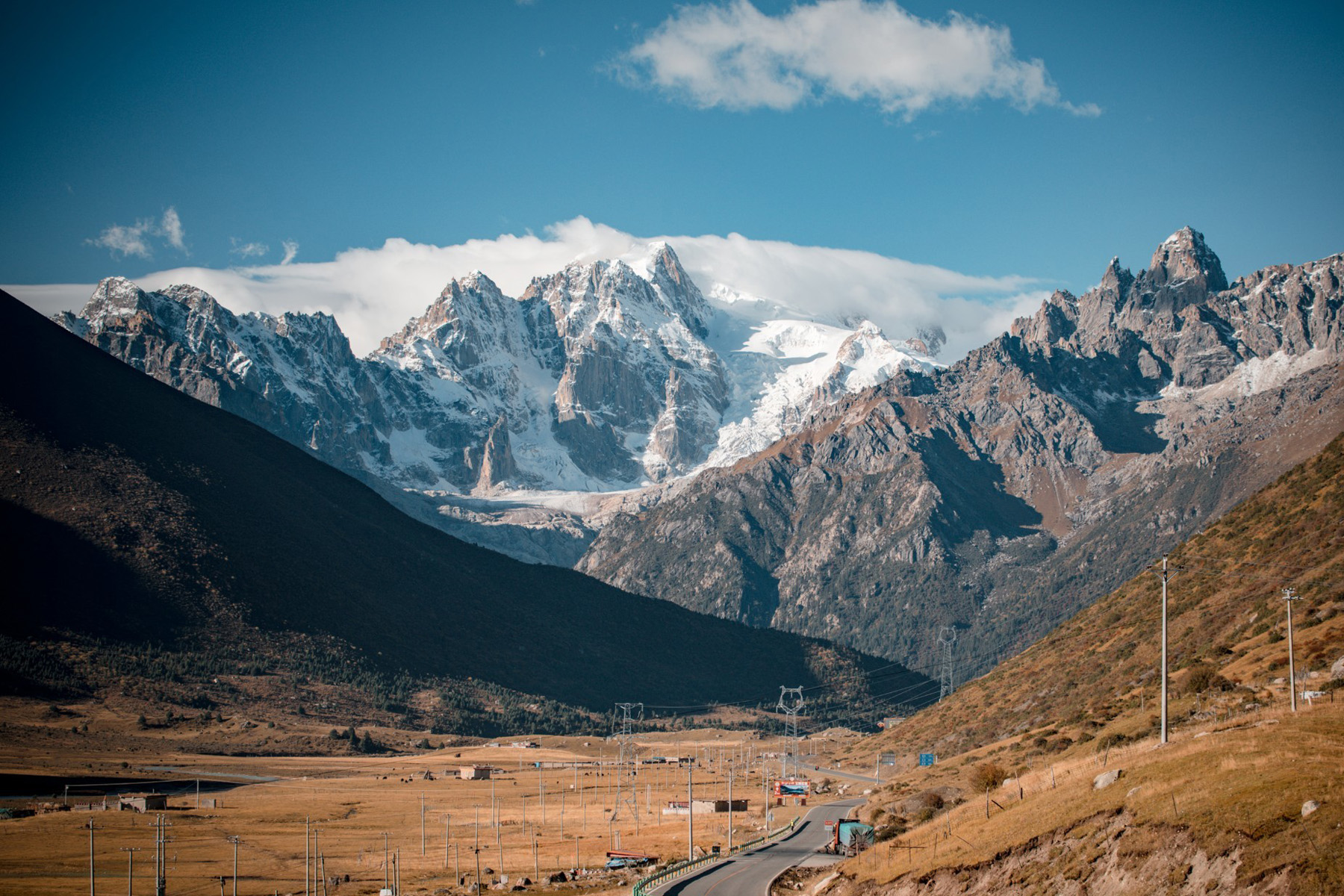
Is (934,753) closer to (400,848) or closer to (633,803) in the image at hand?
(633,803)

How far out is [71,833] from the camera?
12356 centimetres

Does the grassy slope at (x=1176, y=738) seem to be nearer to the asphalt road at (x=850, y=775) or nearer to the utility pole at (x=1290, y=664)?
the utility pole at (x=1290, y=664)

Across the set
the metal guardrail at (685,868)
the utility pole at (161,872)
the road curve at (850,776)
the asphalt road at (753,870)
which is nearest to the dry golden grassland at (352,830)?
the utility pole at (161,872)

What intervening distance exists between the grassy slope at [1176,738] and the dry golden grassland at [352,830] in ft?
95.4

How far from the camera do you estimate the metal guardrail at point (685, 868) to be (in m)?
74.3

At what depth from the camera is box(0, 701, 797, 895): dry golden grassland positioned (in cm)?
10162

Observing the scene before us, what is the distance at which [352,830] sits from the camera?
137 metres

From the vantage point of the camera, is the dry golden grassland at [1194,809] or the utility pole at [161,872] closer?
the dry golden grassland at [1194,809]

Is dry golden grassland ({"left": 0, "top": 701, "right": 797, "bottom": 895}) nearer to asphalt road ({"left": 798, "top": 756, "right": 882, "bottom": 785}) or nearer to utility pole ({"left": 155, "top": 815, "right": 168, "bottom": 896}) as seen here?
utility pole ({"left": 155, "top": 815, "right": 168, "bottom": 896})

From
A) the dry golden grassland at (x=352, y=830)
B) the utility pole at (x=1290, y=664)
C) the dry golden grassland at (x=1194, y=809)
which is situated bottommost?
the dry golden grassland at (x=352, y=830)

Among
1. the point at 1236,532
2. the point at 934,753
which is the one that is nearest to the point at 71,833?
the point at 934,753

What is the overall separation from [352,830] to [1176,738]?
105 meters

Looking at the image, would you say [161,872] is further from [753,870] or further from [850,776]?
[850,776]

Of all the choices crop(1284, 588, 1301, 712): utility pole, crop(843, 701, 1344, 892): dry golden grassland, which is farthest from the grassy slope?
crop(1284, 588, 1301, 712): utility pole
